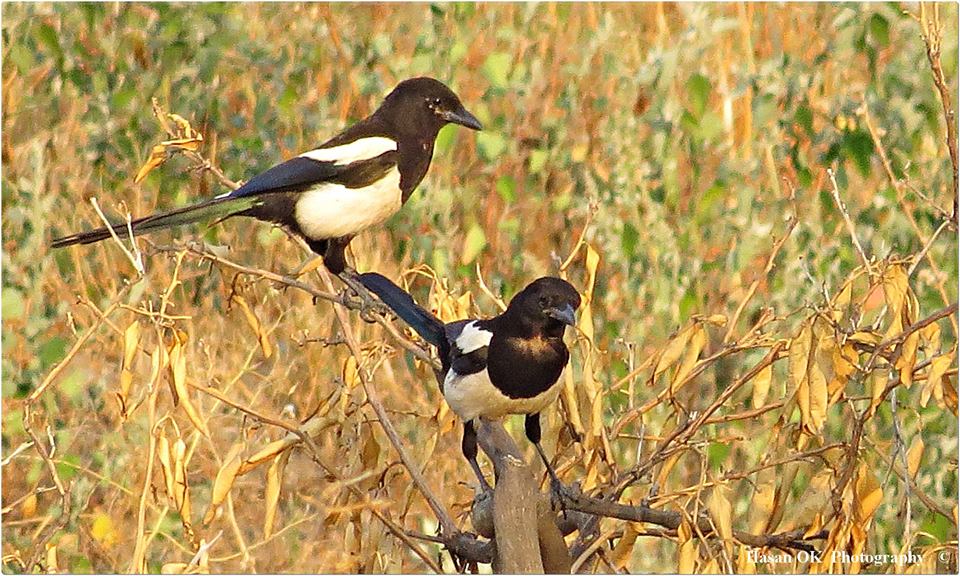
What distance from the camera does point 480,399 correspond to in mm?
→ 1853

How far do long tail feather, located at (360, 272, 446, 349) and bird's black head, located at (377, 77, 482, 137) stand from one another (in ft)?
0.99

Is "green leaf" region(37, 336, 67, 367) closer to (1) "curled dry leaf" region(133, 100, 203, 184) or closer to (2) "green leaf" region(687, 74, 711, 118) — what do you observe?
(1) "curled dry leaf" region(133, 100, 203, 184)

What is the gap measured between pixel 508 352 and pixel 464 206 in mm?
1546

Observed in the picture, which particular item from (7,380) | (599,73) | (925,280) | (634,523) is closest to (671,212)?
(599,73)

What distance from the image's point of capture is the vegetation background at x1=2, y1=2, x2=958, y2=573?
108 inches

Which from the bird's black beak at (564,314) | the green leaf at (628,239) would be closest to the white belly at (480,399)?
the bird's black beak at (564,314)

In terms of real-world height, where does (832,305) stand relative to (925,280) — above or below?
above

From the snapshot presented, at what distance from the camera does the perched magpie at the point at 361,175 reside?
209 centimetres

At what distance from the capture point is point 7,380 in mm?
3145

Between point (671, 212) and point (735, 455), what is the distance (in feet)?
2.25

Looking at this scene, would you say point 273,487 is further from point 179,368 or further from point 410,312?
point 410,312

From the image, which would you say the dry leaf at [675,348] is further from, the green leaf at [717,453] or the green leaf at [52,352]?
the green leaf at [52,352]

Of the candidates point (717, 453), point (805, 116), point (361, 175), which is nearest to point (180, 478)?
point (361, 175)

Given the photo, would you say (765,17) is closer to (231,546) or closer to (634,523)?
(231,546)
